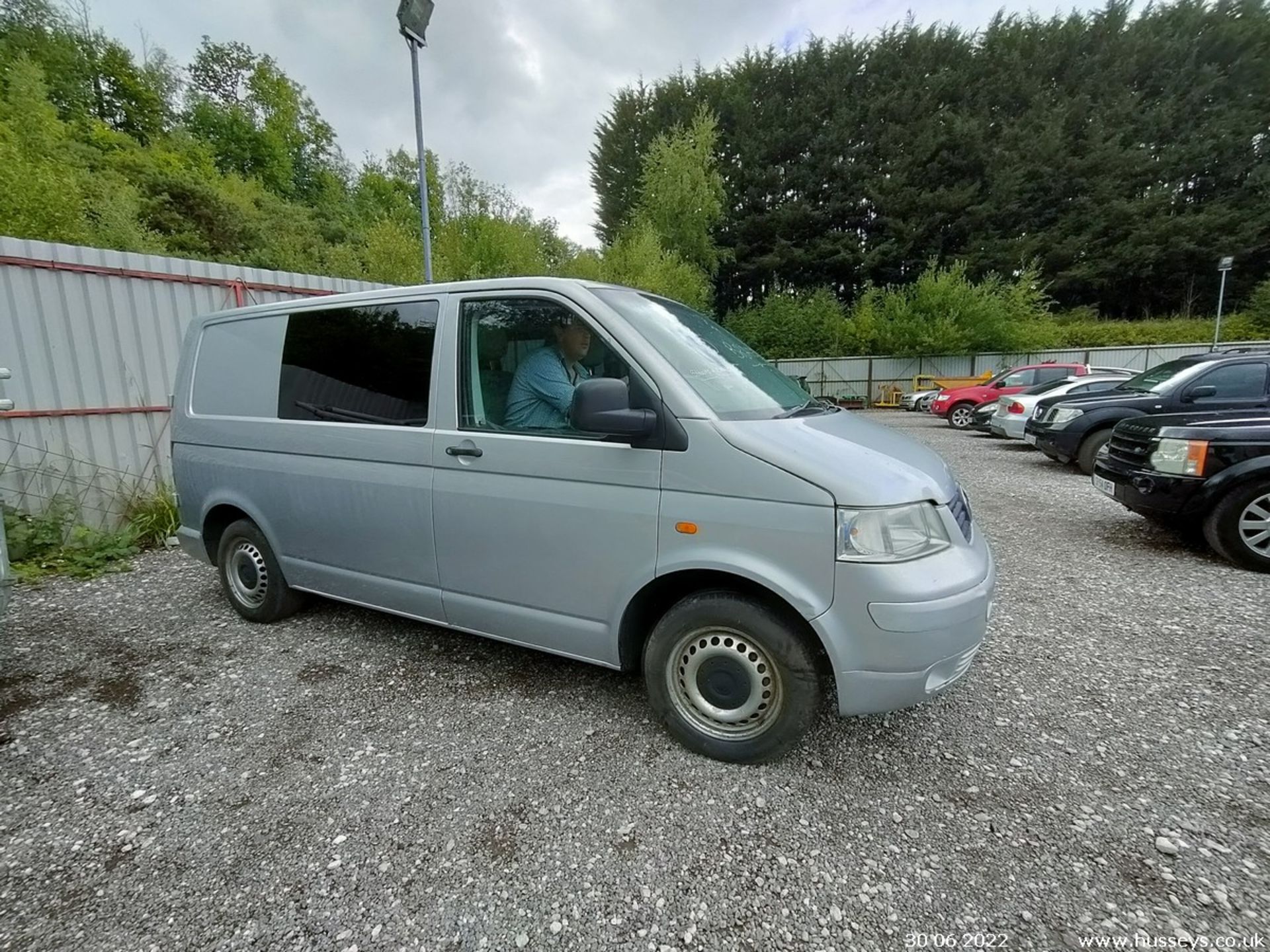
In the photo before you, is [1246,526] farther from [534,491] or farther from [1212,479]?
[534,491]

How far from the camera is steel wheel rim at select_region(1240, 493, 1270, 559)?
163 inches

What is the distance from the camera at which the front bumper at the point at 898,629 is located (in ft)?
6.21

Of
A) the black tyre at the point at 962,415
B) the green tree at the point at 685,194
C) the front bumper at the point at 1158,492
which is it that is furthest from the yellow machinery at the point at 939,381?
the front bumper at the point at 1158,492

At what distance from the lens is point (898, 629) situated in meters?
1.89

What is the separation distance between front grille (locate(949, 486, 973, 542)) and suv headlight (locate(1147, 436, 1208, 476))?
3336mm

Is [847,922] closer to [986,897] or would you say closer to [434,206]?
[986,897]

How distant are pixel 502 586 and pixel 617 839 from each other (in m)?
1.15

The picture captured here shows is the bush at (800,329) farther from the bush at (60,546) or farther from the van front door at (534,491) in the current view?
the van front door at (534,491)

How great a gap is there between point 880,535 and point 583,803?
58.7 inches

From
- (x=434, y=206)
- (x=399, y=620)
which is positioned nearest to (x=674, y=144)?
(x=434, y=206)

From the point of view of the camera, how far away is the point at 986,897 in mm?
1650

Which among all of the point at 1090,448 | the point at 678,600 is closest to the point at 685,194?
the point at 1090,448

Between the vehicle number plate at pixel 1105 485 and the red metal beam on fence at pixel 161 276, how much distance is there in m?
7.18

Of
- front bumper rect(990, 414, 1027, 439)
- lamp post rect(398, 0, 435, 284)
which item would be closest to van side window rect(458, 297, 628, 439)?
lamp post rect(398, 0, 435, 284)
